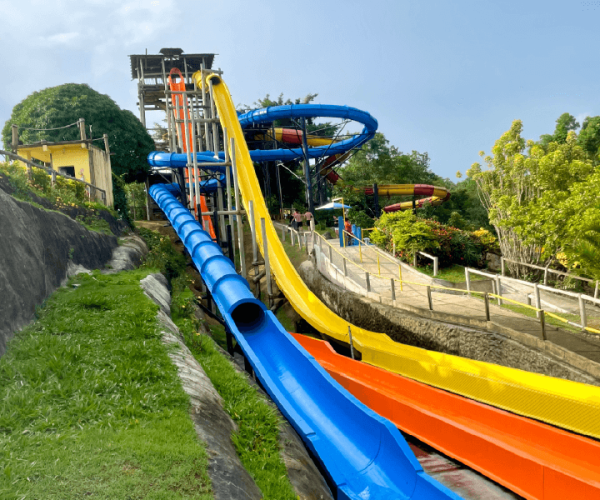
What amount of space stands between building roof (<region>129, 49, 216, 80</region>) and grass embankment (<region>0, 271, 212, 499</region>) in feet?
112

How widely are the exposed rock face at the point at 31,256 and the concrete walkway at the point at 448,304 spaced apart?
7515 millimetres

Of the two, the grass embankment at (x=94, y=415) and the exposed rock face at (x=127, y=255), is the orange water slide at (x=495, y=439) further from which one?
the exposed rock face at (x=127, y=255)

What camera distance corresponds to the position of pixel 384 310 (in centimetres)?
1170

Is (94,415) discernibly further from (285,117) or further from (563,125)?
(563,125)

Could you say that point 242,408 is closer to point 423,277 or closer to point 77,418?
point 77,418

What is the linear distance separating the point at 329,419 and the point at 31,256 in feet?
17.8

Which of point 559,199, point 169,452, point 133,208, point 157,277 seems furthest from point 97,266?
point 133,208

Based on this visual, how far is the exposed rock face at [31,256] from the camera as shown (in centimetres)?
618

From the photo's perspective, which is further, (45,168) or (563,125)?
(563,125)

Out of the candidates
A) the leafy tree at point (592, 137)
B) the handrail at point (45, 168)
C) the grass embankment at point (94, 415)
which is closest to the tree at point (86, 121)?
the handrail at point (45, 168)

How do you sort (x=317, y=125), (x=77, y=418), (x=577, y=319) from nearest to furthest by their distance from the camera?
1. (x=77, y=418)
2. (x=577, y=319)
3. (x=317, y=125)

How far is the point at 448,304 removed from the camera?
11297mm

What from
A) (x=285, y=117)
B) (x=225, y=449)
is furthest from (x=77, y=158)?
(x=225, y=449)

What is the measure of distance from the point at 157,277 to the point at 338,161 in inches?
802
